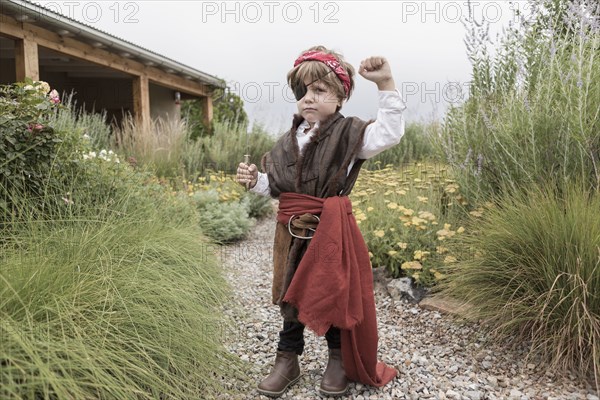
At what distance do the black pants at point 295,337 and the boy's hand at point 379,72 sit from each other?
1.15 meters

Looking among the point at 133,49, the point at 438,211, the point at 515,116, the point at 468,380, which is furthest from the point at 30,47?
the point at 468,380

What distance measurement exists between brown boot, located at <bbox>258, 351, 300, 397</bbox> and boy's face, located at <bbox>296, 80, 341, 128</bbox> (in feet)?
3.73

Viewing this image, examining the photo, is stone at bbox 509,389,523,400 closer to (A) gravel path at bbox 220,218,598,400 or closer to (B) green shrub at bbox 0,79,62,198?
(A) gravel path at bbox 220,218,598,400

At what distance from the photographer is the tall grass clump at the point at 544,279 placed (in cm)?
228

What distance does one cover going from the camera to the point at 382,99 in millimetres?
1948

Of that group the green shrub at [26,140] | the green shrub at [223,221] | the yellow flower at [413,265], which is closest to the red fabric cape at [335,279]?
the yellow flower at [413,265]

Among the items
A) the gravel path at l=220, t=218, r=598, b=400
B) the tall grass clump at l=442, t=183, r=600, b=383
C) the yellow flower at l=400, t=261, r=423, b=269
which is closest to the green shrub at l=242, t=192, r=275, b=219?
the gravel path at l=220, t=218, r=598, b=400

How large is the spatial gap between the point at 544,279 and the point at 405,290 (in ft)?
3.92

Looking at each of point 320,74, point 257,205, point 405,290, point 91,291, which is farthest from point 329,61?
point 257,205

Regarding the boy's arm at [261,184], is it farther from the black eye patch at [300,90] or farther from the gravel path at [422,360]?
the gravel path at [422,360]

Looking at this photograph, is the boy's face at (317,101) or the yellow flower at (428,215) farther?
the yellow flower at (428,215)

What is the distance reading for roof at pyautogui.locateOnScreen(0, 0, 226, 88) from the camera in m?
6.46

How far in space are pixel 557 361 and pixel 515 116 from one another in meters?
1.77

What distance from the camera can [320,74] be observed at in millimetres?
2070
